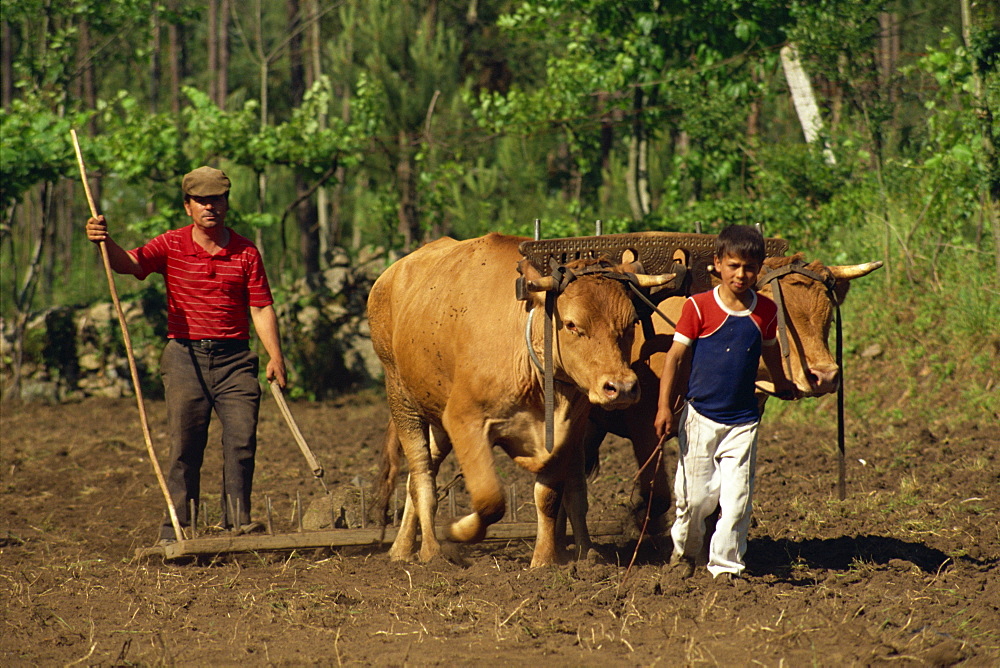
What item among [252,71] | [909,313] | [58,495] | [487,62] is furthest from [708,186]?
[252,71]

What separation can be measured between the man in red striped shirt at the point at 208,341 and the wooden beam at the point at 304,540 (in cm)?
42

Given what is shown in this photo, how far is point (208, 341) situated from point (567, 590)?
2.82 meters

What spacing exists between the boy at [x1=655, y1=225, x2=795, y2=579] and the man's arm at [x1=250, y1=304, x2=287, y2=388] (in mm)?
2649

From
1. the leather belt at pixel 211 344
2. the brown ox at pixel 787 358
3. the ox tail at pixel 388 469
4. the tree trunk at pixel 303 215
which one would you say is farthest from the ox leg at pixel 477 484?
the tree trunk at pixel 303 215

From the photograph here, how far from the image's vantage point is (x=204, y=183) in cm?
659

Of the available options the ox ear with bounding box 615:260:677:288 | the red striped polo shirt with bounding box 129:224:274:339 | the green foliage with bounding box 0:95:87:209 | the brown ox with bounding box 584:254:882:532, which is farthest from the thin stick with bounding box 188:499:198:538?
the green foliage with bounding box 0:95:87:209

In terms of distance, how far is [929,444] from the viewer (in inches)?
345

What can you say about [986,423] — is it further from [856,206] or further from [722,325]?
[722,325]

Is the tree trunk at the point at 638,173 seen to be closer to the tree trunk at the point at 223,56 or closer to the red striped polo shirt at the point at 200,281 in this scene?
the red striped polo shirt at the point at 200,281

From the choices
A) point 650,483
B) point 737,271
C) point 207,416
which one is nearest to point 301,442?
point 207,416

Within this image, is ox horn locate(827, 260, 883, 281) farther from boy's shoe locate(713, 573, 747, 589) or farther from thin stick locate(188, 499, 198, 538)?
thin stick locate(188, 499, 198, 538)

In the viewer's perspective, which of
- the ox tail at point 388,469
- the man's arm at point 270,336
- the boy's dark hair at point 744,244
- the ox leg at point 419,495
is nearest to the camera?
the boy's dark hair at point 744,244

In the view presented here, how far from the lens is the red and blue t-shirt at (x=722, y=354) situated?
5.10 metres

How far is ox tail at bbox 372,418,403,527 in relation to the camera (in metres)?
7.16
